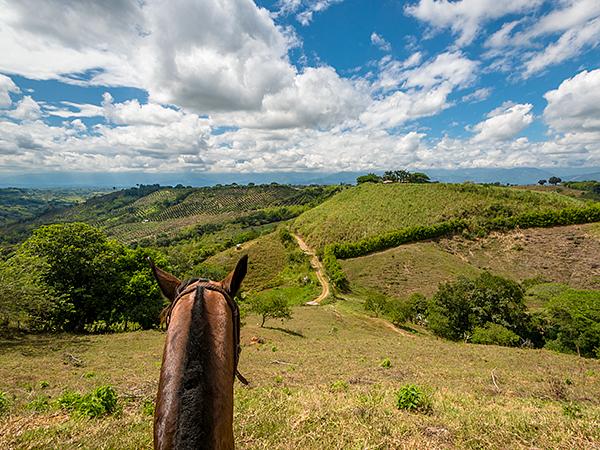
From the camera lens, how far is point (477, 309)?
35.9 m

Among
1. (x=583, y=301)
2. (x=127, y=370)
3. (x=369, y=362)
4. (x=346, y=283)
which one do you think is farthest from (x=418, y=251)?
(x=127, y=370)

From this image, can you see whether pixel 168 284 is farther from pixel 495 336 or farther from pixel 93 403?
pixel 495 336

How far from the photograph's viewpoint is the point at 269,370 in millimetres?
14703

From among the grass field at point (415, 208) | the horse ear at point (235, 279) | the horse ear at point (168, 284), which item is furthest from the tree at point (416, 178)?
the horse ear at point (168, 284)

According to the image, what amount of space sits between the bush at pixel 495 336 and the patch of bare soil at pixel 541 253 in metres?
27.1

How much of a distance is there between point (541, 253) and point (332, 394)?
67297mm

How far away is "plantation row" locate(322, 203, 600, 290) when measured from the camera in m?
63.7

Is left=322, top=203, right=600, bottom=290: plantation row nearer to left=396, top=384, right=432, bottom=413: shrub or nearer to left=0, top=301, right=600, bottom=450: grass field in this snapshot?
left=0, top=301, right=600, bottom=450: grass field

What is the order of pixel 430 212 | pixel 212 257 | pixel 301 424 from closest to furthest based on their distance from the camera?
pixel 301 424 → pixel 430 212 → pixel 212 257

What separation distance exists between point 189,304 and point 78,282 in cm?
2779

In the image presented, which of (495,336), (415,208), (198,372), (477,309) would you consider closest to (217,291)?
(198,372)

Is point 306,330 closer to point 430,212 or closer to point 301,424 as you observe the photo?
point 301,424

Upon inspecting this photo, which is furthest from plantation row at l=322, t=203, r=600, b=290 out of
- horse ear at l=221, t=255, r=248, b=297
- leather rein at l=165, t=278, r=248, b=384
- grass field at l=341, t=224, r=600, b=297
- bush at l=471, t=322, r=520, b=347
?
leather rein at l=165, t=278, r=248, b=384

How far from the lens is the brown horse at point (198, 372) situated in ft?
5.78
